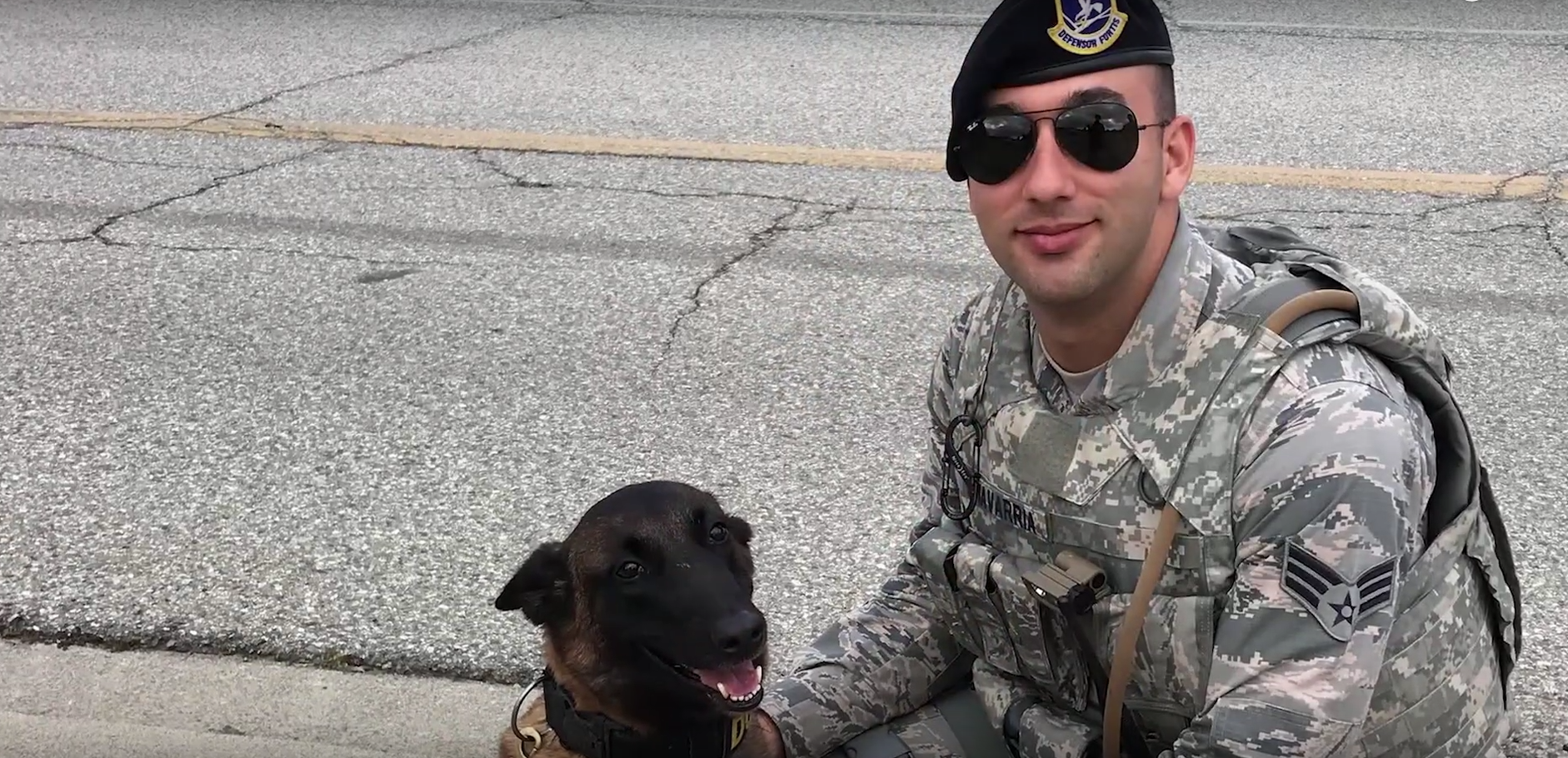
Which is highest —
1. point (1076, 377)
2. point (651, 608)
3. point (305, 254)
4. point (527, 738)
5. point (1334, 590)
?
point (1076, 377)

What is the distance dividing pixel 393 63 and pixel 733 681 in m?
7.69

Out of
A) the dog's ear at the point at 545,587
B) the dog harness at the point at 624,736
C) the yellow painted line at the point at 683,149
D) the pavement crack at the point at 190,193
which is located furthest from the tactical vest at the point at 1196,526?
the pavement crack at the point at 190,193

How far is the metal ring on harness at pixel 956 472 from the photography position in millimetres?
2395

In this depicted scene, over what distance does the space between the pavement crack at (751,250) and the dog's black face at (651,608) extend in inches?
93.2

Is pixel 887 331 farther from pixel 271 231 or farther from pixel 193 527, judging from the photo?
pixel 271 231

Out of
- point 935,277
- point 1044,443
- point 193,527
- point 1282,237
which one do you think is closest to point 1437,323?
point 935,277

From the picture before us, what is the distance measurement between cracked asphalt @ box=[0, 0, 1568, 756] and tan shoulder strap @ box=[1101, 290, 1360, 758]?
1.36 meters

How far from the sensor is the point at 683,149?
24.2 feet

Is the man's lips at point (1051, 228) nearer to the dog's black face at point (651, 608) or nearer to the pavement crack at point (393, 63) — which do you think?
the dog's black face at point (651, 608)

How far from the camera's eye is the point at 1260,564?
6.41 ft

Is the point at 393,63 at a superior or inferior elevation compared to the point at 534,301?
superior

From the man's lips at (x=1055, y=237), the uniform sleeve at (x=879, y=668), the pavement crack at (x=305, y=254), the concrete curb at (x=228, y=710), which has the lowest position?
the concrete curb at (x=228, y=710)

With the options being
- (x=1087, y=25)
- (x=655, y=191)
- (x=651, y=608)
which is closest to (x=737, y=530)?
(x=651, y=608)

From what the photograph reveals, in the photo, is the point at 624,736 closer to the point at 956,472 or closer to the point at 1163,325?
the point at 956,472
